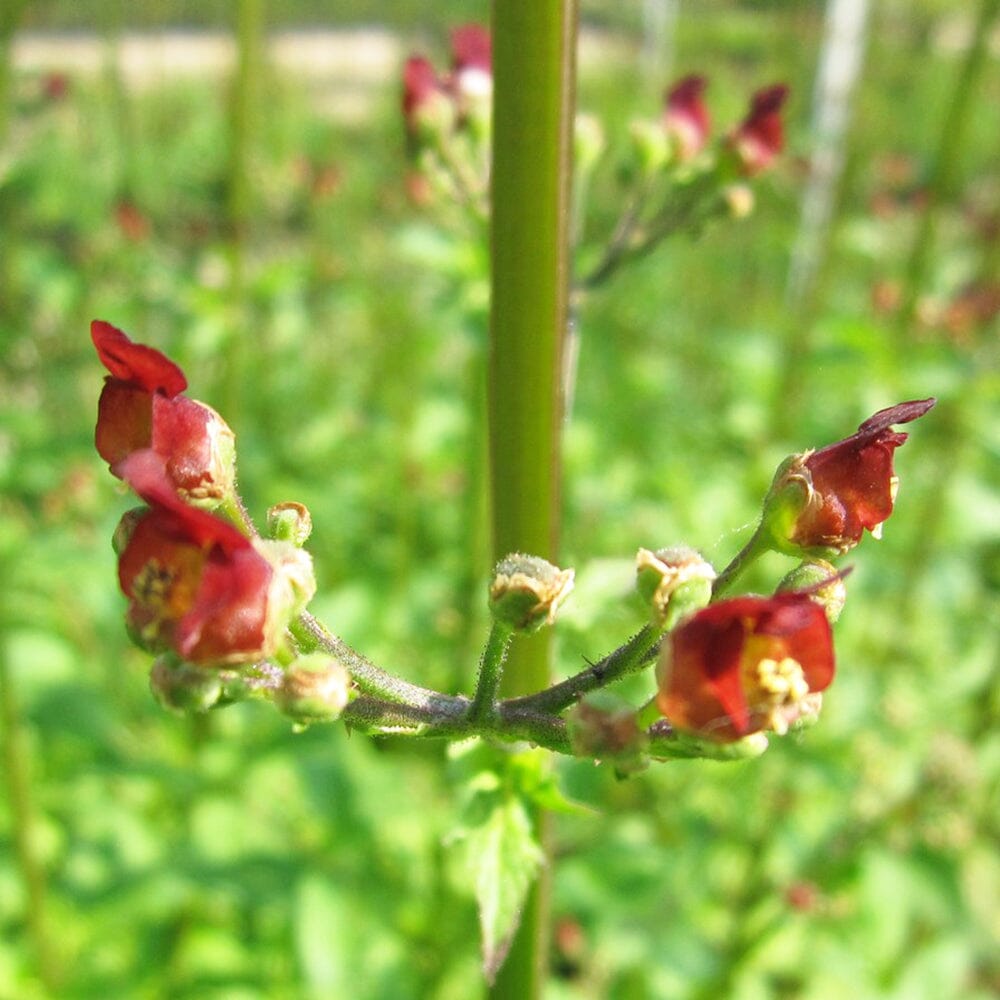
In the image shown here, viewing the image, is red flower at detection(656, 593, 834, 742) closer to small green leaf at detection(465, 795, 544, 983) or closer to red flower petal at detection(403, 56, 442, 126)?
small green leaf at detection(465, 795, 544, 983)

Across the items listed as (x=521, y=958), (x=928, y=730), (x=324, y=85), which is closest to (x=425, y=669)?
(x=928, y=730)

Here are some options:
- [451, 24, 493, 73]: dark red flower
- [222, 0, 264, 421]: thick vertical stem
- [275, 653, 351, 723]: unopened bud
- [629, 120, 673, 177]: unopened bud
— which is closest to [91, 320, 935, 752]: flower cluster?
[275, 653, 351, 723]: unopened bud

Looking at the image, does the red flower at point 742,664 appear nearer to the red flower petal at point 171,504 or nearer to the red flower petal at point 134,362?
the red flower petal at point 171,504

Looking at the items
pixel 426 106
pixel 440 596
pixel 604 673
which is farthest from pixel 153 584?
pixel 440 596

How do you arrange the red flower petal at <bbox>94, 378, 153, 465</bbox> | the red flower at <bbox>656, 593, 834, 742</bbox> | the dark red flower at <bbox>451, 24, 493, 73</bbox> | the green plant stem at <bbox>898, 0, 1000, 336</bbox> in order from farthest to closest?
the green plant stem at <bbox>898, 0, 1000, 336</bbox> → the dark red flower at <bbox>451, 24, 493, 73</bbox> → the red flower petal at <bbox>94, 378, 153, 465</bbox> → the red flower at <bbox>656, 593, 834, 742</bbox>

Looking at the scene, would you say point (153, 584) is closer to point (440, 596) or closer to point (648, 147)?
point (648, 147)
